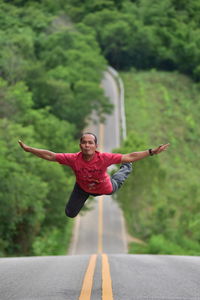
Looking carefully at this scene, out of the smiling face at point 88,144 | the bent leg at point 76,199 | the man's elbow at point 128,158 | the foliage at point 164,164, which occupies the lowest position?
the foliage at point 164,164

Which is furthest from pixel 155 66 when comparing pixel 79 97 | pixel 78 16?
pixel 79 97

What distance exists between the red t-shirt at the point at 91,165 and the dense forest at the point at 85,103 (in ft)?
76.6

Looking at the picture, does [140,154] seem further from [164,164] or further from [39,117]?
[164,164]

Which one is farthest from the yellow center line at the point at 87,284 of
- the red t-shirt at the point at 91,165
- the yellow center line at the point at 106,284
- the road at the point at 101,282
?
the red t-shirt at the point at 91,165

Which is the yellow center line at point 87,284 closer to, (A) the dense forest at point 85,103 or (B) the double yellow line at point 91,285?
(B) the double yellow line at point 91,285

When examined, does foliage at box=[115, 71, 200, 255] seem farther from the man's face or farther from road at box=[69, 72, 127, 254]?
the man's face

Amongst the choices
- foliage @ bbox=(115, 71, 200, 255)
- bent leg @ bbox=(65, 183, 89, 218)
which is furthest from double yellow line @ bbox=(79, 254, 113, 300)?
foliage @ bbox=(115, 71, 200, 255)

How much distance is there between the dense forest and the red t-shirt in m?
23.3

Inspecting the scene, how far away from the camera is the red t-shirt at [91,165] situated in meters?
10.5

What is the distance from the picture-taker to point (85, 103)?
71.4m

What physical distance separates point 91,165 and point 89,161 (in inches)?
3.1

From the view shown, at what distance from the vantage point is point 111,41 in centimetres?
11906

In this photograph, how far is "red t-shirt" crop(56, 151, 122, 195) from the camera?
10469 millimetres

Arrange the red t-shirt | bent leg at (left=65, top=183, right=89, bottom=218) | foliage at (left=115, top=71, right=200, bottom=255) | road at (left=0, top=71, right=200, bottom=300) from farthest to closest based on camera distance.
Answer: foliage at (left=115, top=71, right=200, bottom=255) < bent leg at (left=65, top=183, right=89, bottom=218) < the red t-shirt < road at (left=0, top=71, right=200, bottom=300)
